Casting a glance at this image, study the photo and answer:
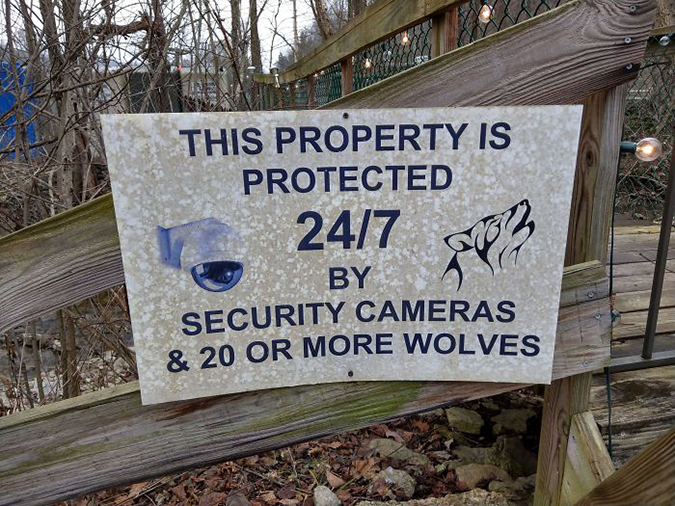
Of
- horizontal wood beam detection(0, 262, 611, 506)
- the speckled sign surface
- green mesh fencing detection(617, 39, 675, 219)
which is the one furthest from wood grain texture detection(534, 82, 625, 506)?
green mesh fencing detection(617, 39, 675, 219)

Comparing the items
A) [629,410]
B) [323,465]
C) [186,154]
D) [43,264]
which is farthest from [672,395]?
[43,264]

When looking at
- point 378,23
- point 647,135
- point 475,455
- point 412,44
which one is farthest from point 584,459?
point 647,135

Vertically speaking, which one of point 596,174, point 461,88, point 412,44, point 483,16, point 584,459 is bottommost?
point 584,459

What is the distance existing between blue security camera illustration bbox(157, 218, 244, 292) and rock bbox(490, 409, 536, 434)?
6.76 feet

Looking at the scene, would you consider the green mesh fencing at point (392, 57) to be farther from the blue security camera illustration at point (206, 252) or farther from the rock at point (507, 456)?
the rock at point (507, 456)

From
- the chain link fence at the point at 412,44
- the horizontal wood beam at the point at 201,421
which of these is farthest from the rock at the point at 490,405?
the chain link fence at the point at 412,44

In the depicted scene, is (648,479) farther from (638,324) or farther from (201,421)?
(638,324)

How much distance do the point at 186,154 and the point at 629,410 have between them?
6.26ft

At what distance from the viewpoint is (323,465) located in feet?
8.78

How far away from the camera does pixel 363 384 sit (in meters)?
1.42

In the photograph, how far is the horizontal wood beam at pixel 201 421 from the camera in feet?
4.50

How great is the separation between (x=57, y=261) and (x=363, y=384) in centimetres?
88

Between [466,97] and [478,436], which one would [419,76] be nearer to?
[466,97]

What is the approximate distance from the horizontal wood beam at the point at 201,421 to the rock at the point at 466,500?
967mm
